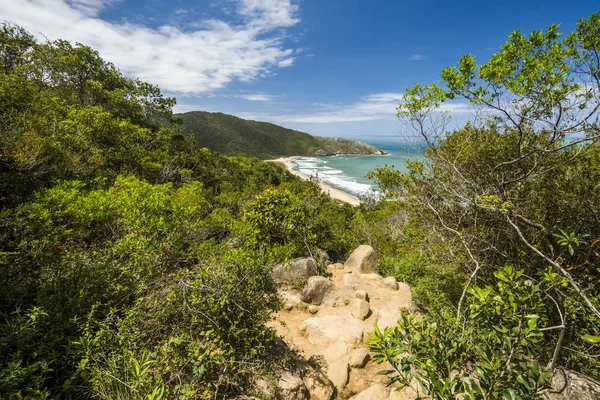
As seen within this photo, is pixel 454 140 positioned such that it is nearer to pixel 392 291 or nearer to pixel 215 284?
pixel 392 291

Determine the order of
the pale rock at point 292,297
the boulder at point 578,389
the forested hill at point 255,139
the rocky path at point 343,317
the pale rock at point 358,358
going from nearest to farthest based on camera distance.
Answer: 1. the boulder at point 578,389
2. the rocky path at point 343,317
3. the pale rock at point 358,358
4. the pale rock at point 292,297
5. the forested hill at point 255,139

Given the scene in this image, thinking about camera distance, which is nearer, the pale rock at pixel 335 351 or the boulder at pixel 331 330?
the pale rock at pixel 335 351

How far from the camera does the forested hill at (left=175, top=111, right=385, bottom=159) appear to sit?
104938 millimetres

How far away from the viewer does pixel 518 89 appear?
3951 millimetres

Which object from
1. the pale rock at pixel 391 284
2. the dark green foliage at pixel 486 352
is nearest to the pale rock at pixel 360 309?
the pale rock at pixel 391 284

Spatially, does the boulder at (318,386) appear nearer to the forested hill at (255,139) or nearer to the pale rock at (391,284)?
the pale rock at (391,284)

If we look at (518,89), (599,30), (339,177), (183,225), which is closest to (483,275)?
(518,89)

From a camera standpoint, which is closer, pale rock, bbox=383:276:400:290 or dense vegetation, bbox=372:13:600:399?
dense vegetation, bbox=372:13:600:399

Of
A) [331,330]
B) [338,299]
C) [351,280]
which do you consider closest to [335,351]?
[331,330]

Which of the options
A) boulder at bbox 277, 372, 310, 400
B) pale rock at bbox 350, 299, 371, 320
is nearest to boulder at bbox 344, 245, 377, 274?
pale rock at bbox 350, 299, 371, 320

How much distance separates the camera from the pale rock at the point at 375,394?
13.0 ft

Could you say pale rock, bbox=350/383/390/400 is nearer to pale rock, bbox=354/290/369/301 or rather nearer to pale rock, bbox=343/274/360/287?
pale rock, bbox=354/290/369/301

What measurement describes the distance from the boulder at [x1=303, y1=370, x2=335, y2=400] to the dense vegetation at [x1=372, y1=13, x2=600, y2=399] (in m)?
1.19

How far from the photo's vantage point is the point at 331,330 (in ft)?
19.1
